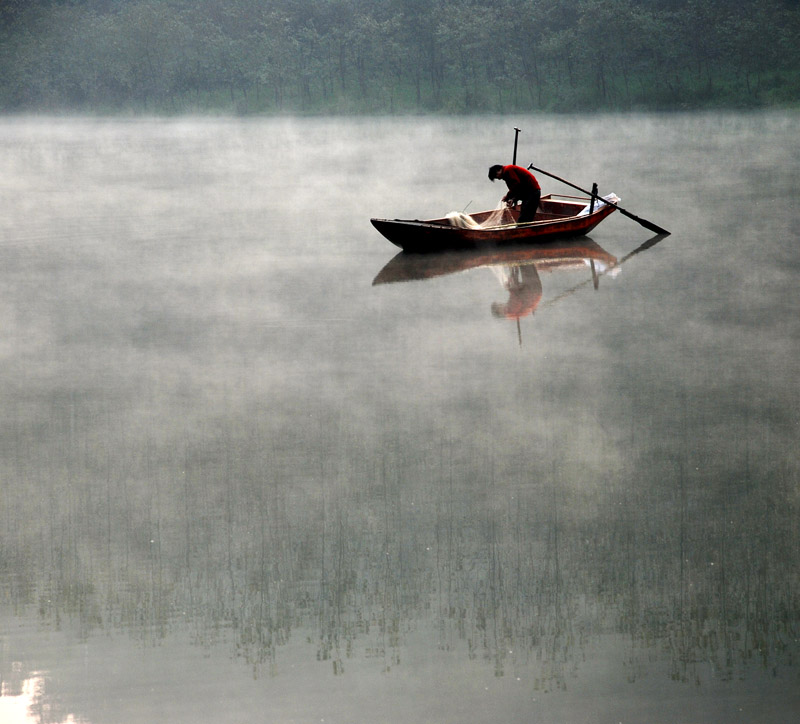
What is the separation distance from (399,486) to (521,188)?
7843mm

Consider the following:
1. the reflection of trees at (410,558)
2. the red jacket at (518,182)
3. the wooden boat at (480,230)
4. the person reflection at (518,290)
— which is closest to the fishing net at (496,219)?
the wooden boat at (480,230)

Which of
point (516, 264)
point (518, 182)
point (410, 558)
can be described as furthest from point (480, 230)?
point (410, 558)

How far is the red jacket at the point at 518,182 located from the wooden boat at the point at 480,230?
281mm

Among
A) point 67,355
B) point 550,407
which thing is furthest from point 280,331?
point 550,407

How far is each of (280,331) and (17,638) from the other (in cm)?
529

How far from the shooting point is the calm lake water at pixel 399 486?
453 centimetres

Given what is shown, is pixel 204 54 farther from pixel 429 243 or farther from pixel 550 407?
pixel 550 407

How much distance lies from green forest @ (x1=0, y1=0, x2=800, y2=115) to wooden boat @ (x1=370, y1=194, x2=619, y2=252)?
34756 mm

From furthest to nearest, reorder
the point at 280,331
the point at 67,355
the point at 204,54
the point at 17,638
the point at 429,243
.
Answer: the point at 204,54, the point at 429,243, the point at 280,331, the point at 67,355, the point at 17,638

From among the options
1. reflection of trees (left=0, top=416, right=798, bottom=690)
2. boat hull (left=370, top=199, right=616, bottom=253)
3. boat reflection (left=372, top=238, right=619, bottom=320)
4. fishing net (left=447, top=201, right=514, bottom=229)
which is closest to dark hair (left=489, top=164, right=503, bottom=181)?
fishing net (left=447, top=201, right=514, bottom=229)

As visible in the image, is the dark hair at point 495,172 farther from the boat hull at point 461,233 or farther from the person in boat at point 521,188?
the boat hull at point 461,233

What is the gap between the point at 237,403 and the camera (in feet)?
25.6

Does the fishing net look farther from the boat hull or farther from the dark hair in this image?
the dark hair

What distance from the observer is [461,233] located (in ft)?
42.0
